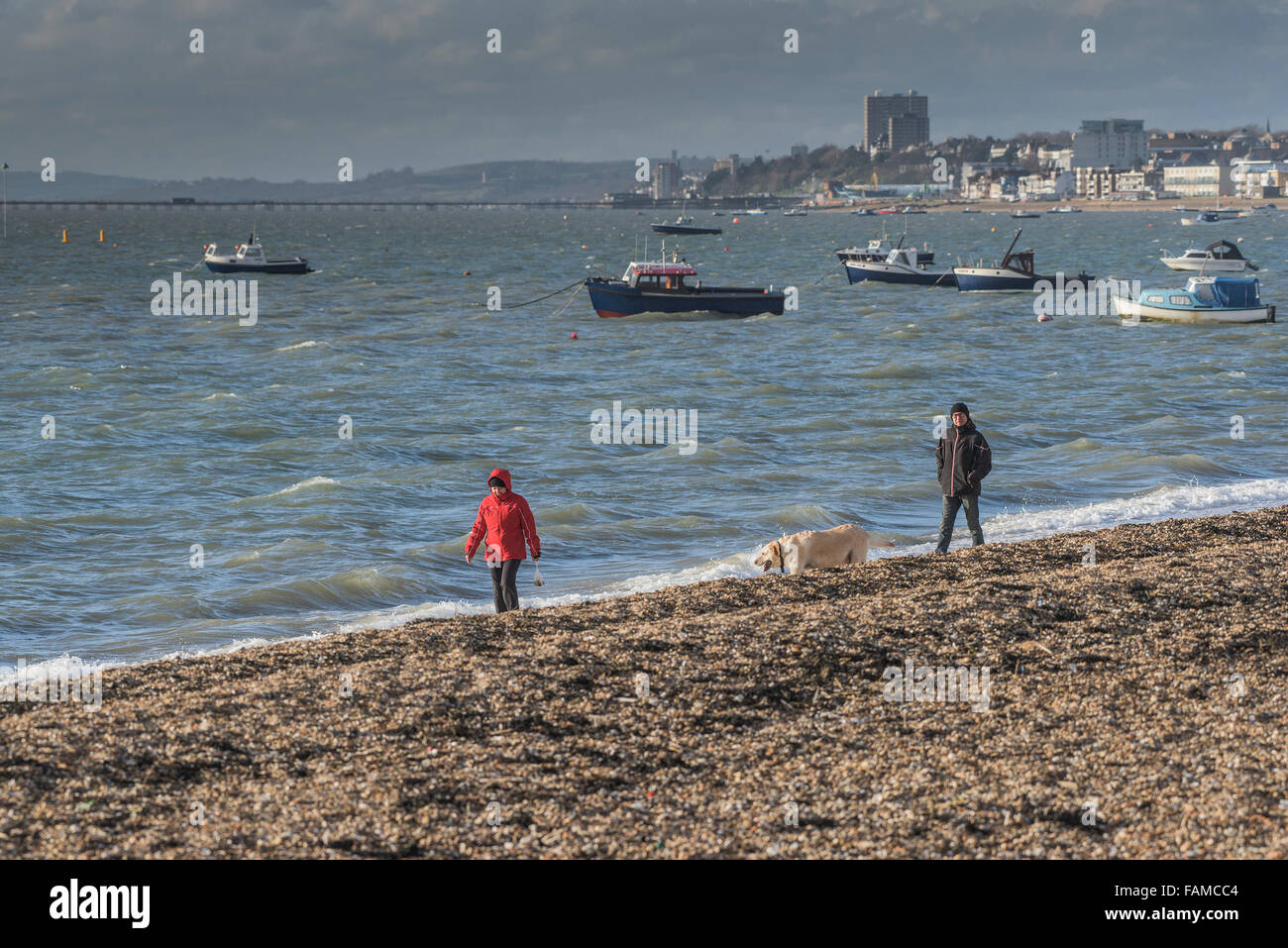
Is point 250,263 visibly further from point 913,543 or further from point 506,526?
point 506,526

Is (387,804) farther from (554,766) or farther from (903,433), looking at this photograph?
(903,433)

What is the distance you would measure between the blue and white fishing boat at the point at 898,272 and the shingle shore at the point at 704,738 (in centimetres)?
6468

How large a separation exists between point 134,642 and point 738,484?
11915 mm

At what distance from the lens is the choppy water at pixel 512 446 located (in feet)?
59.5

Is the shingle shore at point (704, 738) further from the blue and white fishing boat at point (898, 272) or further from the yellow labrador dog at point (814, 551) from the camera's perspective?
the blue and white fishing boat at point (898, 272)

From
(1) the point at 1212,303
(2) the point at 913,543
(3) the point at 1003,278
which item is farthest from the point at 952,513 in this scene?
(3) the point at 1003,278

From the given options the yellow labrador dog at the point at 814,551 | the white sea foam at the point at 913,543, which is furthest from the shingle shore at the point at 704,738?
the white sea foam at the point at 913,543

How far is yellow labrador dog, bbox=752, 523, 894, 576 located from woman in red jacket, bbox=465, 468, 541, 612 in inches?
125

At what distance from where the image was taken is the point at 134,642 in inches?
604

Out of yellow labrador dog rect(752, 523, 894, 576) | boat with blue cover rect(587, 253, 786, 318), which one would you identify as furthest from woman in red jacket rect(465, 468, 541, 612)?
boat with blue cover rect(587, 253, 786, 318)

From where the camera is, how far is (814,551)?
1577 centimetres

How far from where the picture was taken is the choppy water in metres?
18.1

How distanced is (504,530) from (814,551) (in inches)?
151
